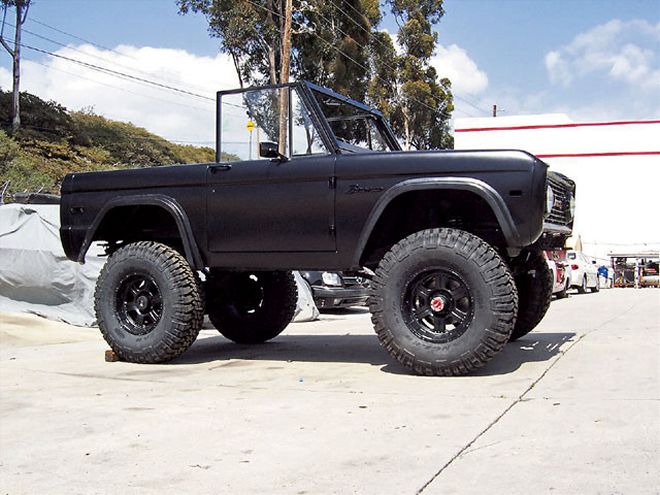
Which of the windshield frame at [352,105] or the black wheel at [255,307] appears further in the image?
the black wheel at [255,307]

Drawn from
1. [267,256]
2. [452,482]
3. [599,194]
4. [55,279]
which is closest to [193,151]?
[599,194]

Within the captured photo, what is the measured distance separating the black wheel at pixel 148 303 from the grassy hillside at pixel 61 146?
57.6 ft

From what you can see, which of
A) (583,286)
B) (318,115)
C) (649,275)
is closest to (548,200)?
(318,115)

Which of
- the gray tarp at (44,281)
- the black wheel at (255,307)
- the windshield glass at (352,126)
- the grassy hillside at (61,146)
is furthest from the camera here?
the grassy hillside at (61,146)

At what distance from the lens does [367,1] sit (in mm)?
37938

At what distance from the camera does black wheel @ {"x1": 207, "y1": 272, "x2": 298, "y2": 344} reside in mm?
7898

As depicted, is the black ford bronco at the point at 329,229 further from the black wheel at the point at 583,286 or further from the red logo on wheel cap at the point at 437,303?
the black wheel at the point at 583,286

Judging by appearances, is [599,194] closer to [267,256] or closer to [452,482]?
[267,256]

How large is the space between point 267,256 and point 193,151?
43.1 metres

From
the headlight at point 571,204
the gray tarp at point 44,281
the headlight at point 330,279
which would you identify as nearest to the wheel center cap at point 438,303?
the headlight at point 571,204

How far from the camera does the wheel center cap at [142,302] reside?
683 centimetres

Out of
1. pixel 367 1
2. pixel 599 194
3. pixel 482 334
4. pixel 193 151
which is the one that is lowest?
pixel 482 334

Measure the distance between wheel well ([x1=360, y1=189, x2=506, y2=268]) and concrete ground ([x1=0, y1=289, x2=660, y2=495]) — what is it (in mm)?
993

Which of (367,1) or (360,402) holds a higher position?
(367,1)
